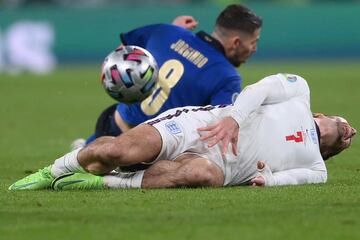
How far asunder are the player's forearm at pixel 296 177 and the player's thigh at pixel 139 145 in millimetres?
914

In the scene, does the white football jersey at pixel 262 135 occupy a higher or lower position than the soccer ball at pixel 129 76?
lower

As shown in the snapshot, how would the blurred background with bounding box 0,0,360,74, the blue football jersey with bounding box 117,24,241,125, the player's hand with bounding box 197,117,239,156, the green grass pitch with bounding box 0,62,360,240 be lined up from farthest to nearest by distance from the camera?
the blurred background with bounding box 0,0,360,74
the blue football jersey with bounding box 117,24,241,125
the player's hand with bounding box 197,117,239,156
the green grass pitch with bounding box 0,62,360,240

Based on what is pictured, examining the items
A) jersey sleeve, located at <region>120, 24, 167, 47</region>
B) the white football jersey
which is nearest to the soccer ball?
the white football jersey

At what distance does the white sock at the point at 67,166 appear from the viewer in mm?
8312

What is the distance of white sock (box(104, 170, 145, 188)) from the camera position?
836cm

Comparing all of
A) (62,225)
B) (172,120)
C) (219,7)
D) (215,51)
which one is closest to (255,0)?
(219,7)

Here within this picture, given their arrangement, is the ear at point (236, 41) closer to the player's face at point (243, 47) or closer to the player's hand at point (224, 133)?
the player's face at point (243, 47)

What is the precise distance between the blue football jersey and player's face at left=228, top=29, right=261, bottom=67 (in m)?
0.16

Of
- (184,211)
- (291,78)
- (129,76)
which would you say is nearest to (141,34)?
(129,76)

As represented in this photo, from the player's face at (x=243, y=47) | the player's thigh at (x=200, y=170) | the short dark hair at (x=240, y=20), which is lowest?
the player's thigh at (x=200, y=170)

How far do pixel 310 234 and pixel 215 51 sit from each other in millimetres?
4840

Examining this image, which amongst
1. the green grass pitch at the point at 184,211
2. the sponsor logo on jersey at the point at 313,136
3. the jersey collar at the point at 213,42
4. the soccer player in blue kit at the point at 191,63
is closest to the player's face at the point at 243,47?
the soccer player in blue kit at the point at 191,63

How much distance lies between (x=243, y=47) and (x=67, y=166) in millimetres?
3068

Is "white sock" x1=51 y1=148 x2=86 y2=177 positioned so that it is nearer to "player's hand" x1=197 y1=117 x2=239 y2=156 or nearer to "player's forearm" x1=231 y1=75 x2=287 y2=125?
"player's hand" x1=197 y1=117 x2=239 y2=156
